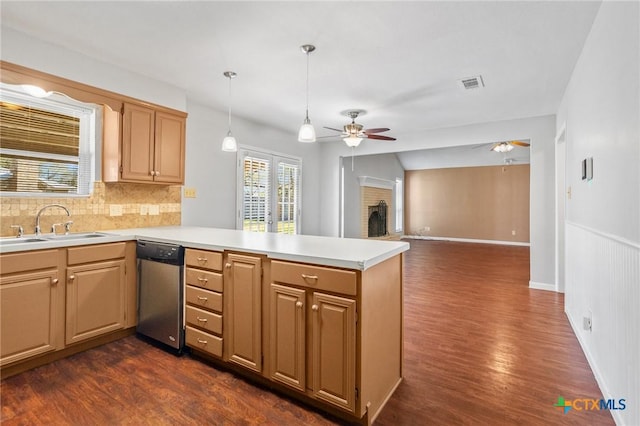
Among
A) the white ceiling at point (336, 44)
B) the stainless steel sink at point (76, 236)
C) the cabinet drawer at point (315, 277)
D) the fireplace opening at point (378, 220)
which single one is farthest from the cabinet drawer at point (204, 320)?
the fireplace opening at point (378, 220)

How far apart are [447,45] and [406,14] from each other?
62cm

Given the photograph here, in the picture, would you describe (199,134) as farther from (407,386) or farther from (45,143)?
(407,386)

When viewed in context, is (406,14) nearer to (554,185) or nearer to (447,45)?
(447,45)

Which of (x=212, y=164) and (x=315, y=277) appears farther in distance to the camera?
(x=212, y=164)

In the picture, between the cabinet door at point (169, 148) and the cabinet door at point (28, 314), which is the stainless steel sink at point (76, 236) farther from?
the cabinet door at point (169, 148)

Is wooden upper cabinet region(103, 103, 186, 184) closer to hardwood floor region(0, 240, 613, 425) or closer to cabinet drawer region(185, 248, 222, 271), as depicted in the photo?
cabinet drawer region(185, 248, 222, 271)

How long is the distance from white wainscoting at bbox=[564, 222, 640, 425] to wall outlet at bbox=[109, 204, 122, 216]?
13.0ft

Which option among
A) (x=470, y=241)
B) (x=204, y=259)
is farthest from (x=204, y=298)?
(x=470, y=241)

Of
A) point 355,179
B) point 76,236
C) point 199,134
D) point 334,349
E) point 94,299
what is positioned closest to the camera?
point 334,349

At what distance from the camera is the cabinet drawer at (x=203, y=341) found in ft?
7.50

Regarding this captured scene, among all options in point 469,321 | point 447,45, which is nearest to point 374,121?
point 447,45

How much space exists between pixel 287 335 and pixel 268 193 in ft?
12.0

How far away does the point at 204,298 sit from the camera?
2.35 metres

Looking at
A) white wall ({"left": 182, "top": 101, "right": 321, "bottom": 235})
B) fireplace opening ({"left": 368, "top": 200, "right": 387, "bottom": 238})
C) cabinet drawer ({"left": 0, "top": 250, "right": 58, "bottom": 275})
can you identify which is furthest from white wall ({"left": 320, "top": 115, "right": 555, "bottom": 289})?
cabinet drawer ({"left": 0, "top": 250, "right": 58, "bottom": 275})
